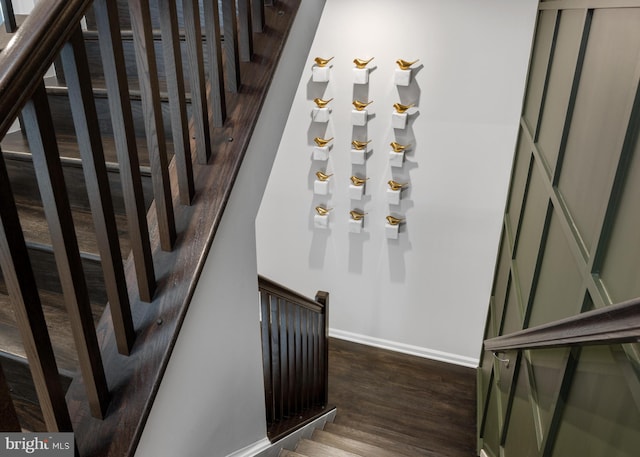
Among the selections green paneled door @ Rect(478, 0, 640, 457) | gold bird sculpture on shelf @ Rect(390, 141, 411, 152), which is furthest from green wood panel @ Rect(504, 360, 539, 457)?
gold bird sculpture on shelf @ Rect(390, 141, 411, 152)

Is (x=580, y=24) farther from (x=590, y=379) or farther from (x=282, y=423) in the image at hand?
(x=282, y=423)

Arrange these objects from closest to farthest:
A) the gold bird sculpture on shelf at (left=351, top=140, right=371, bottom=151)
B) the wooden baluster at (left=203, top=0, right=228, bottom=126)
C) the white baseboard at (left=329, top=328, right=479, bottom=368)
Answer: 1. the wooden baluster at (left=203, top=0, right=228, bottom=126)
2. the gold bird sculpture on shelf at (left=351, top=140, right=371, bottom=151)
3. the white baseboard at (left=329, top=328, right=479, bottom=368)

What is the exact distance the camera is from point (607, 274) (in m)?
1.08

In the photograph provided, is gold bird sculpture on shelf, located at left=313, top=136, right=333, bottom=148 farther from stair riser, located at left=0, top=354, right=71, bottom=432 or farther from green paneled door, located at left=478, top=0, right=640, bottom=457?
stair riser, located at left=0, top=354, right=71, bottom=432

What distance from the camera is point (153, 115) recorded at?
41.9 inches

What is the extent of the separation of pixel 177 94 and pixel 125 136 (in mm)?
199

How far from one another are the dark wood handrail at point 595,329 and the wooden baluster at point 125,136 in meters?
0.92

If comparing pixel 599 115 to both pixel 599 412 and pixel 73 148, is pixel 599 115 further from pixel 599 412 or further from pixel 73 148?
pixel 73 148

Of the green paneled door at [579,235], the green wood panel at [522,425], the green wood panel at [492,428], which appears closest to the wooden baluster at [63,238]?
the green paneled door at [579,235]

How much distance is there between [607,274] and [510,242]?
1851 mm

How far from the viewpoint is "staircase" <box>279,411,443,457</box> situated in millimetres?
2547

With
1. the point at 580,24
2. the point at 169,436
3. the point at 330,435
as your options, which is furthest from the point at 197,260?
the point at 330,435

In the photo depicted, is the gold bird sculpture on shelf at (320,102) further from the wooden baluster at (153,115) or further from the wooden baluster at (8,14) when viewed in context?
the wooden baluster at (153,115)

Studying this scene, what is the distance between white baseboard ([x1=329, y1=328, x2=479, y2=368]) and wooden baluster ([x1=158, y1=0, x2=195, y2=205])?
144 inches
